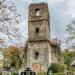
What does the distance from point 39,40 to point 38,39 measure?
0.78 ft

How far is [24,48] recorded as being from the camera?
51.3m

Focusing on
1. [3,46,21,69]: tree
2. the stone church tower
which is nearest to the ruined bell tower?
the stone church tower

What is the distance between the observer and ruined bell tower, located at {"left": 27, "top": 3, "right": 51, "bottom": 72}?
1843 inches

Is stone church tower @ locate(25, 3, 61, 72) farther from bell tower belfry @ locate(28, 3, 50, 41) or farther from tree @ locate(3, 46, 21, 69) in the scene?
tree @ locate(3, 46, 21, 69)

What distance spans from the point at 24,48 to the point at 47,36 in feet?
18.3

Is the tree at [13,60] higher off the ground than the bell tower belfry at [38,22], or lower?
lower

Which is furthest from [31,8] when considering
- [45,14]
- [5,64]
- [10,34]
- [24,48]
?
[10,34]

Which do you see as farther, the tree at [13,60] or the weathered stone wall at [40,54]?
Result: the tree at [13,60]

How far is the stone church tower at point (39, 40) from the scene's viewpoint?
46.8 metres

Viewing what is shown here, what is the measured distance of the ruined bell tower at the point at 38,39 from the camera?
154ft

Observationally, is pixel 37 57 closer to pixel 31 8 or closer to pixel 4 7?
pixel 31 8

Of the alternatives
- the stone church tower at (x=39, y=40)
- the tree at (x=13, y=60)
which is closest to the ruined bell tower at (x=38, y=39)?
the stone church tower at (x=39, y=40)

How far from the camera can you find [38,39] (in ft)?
156

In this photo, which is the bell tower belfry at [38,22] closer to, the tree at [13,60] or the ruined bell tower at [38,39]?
the ruined bell tower at [38,39]
